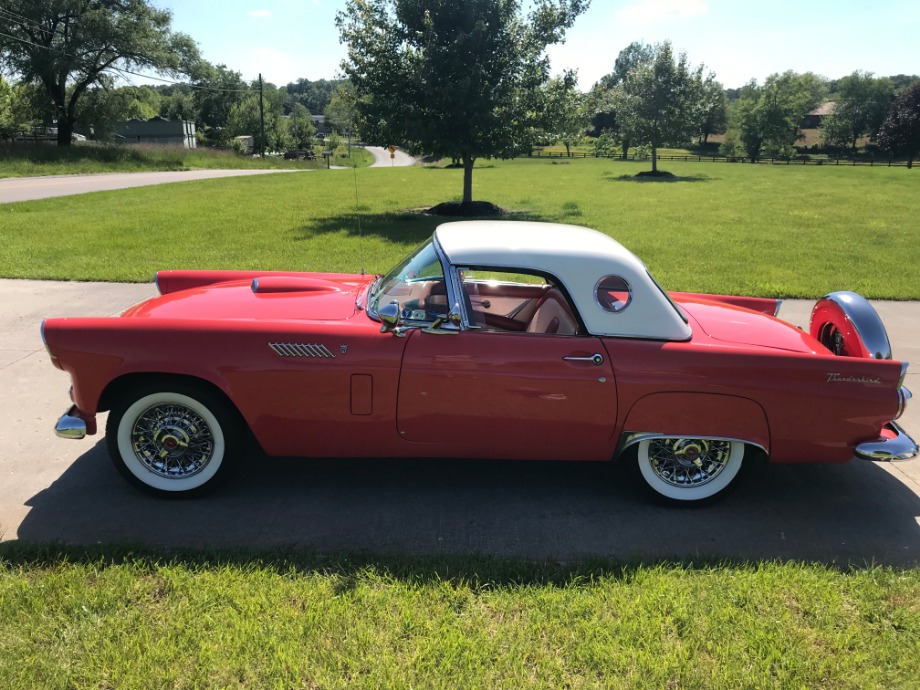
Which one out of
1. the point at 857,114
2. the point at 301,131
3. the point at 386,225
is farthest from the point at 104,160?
the point at 857,114

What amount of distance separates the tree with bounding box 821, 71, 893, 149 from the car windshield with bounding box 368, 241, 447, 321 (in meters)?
88.0

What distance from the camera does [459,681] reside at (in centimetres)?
235

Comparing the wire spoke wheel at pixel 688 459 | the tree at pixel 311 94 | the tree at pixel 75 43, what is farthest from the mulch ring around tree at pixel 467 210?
the tree at pixel 311 94

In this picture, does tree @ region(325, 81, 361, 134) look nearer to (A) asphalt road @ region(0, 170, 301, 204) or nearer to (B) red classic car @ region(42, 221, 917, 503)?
(A) asphalt road @ region(0, 170, 301, 204)

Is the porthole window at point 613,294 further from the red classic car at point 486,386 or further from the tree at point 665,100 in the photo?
the tree at point 665,100

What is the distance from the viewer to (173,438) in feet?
11.3

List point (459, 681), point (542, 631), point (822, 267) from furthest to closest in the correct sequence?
point (822, 267)
point (542, 631)
point (459, 681)

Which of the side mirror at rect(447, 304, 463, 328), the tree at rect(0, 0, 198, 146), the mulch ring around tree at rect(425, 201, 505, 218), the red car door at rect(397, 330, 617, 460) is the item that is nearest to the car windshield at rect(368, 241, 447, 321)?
the side mirror at rect(447, 304, 463, 328)

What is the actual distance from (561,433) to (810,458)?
133cm

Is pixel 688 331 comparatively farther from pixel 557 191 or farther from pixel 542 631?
pixel 557 191

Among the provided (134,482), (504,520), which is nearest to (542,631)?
(504,520)

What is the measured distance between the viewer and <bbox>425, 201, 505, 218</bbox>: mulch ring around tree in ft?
52.7

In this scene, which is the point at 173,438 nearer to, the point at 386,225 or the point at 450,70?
the point at 386,225

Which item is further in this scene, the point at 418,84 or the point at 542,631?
the point at 418,84
